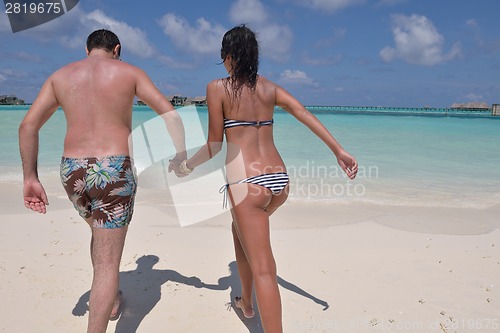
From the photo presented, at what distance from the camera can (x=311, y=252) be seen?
4.21m

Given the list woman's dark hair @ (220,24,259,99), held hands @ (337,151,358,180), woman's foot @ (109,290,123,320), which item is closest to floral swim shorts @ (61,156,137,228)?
woman's dark hair @ (220,24,259,99)

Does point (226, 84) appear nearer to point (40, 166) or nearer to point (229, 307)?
point (229, 307)

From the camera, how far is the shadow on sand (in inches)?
118

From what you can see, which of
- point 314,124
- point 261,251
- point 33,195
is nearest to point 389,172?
point 314,124

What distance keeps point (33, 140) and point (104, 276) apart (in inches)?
34.9

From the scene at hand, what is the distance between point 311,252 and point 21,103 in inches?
3872

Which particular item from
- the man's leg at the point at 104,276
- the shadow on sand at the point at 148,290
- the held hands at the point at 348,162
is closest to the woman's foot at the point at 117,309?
the shadow on sand at the point at 148,290

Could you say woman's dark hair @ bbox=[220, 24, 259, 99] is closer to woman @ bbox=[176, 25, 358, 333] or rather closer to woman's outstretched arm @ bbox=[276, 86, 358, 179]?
woman @ bbox=[176, 25, 358, 333]

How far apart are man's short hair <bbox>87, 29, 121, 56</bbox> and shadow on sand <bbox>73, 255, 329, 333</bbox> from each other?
1969 millimetres

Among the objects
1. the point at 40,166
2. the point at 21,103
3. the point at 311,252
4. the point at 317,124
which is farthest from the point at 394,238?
the point at 21,103

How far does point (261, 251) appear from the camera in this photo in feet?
7.75

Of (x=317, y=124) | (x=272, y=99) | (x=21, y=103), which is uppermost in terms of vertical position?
(x=21, y=103)

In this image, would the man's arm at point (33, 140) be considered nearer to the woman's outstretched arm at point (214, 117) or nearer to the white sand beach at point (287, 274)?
the woman's outstretched arm at point (214, 117)

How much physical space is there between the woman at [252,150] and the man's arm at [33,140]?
85cm
